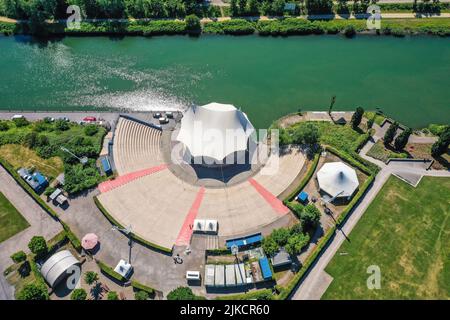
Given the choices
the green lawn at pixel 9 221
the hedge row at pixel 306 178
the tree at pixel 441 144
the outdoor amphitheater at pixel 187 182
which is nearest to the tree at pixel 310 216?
the outdoor amphitheater at pixel 187 182

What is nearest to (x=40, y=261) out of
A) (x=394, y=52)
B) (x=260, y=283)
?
(x=260, y=283)

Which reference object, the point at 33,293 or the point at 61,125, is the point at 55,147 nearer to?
the point at 61,125

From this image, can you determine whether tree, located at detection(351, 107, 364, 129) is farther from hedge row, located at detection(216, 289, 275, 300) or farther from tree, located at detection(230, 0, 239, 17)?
tree, located at detection(230, 0, 239, 17)

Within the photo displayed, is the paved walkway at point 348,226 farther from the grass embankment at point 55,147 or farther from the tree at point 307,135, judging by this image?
the grass embankment at point 55,147

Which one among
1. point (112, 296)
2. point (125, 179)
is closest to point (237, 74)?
point (125, 179)

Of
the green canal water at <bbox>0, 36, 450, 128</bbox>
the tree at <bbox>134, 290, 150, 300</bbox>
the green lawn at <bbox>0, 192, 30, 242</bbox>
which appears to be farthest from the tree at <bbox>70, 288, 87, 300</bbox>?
the green canal water at <bbox>0, 36, 450, 128</bbox>
